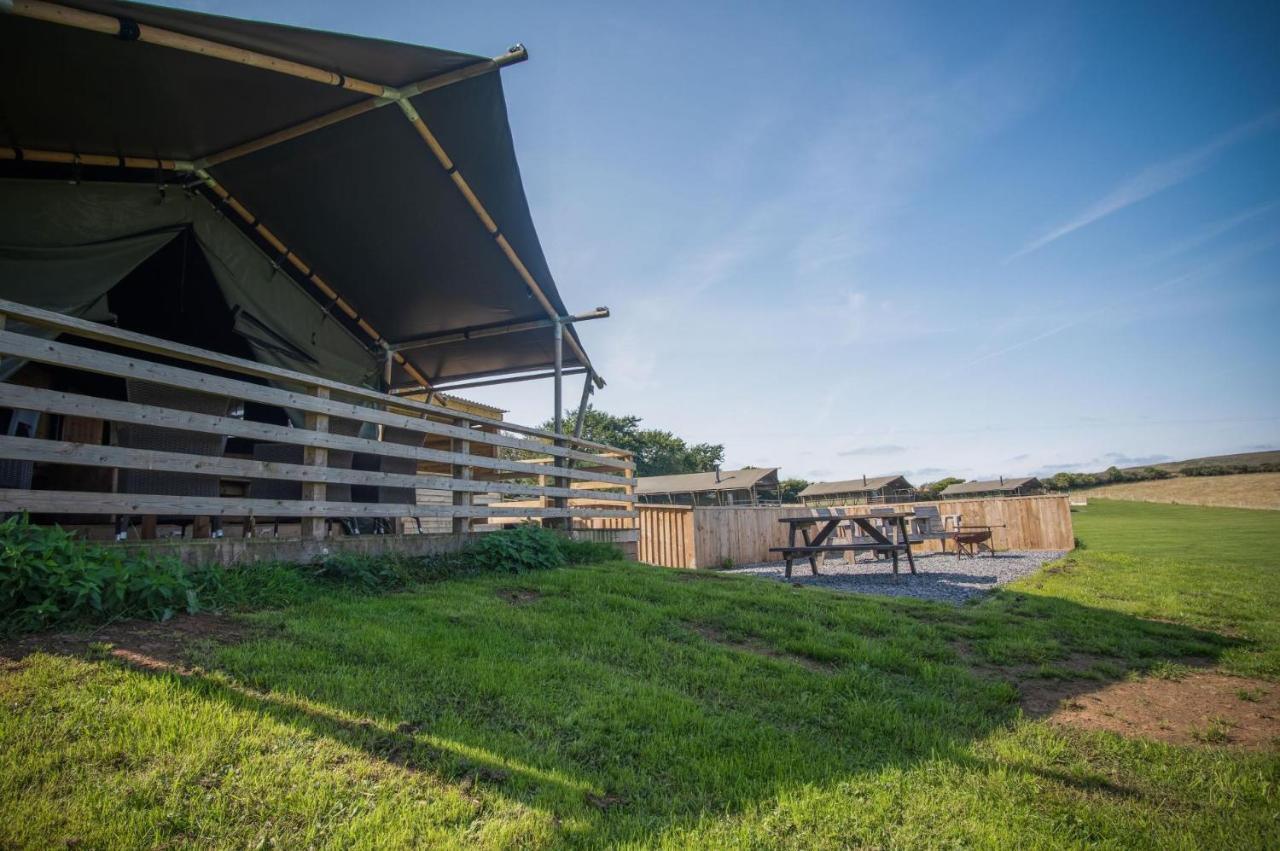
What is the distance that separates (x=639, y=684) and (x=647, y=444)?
5786cm

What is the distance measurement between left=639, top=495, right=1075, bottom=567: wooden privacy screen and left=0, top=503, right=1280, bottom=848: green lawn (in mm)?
7728

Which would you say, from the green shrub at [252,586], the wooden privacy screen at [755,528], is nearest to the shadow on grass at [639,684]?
the green shrub at [252,586]

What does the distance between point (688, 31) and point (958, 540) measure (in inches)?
511

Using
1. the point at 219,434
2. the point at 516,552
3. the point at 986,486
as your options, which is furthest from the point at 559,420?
the point at 986,486

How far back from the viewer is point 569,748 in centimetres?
259

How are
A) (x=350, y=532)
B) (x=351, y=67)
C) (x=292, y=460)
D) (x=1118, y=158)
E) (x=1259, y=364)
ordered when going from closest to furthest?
(x=351, y=67) < (x=292, y=460) < (x=350, y=532) < (x=1118, y=158) < (x=1259, y=364)

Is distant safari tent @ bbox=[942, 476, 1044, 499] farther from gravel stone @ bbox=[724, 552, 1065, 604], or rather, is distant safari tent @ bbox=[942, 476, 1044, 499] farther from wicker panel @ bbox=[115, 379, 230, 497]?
wicker panel @ bbox=[115, 379, 230, 497]

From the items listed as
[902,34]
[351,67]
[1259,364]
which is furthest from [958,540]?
[1259,364]

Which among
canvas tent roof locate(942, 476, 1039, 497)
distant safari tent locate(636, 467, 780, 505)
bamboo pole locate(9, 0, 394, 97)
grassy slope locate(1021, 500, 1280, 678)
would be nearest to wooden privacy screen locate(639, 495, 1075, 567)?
grassy slope locate(1021, 500, 1280, 678)

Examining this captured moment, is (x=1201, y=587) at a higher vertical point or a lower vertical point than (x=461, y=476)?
lower

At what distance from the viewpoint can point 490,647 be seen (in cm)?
364

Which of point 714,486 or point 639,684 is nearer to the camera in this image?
point 639,684

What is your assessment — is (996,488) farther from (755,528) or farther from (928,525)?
(755,528)

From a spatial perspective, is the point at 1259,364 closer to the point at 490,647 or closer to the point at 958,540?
the point at 958,540
